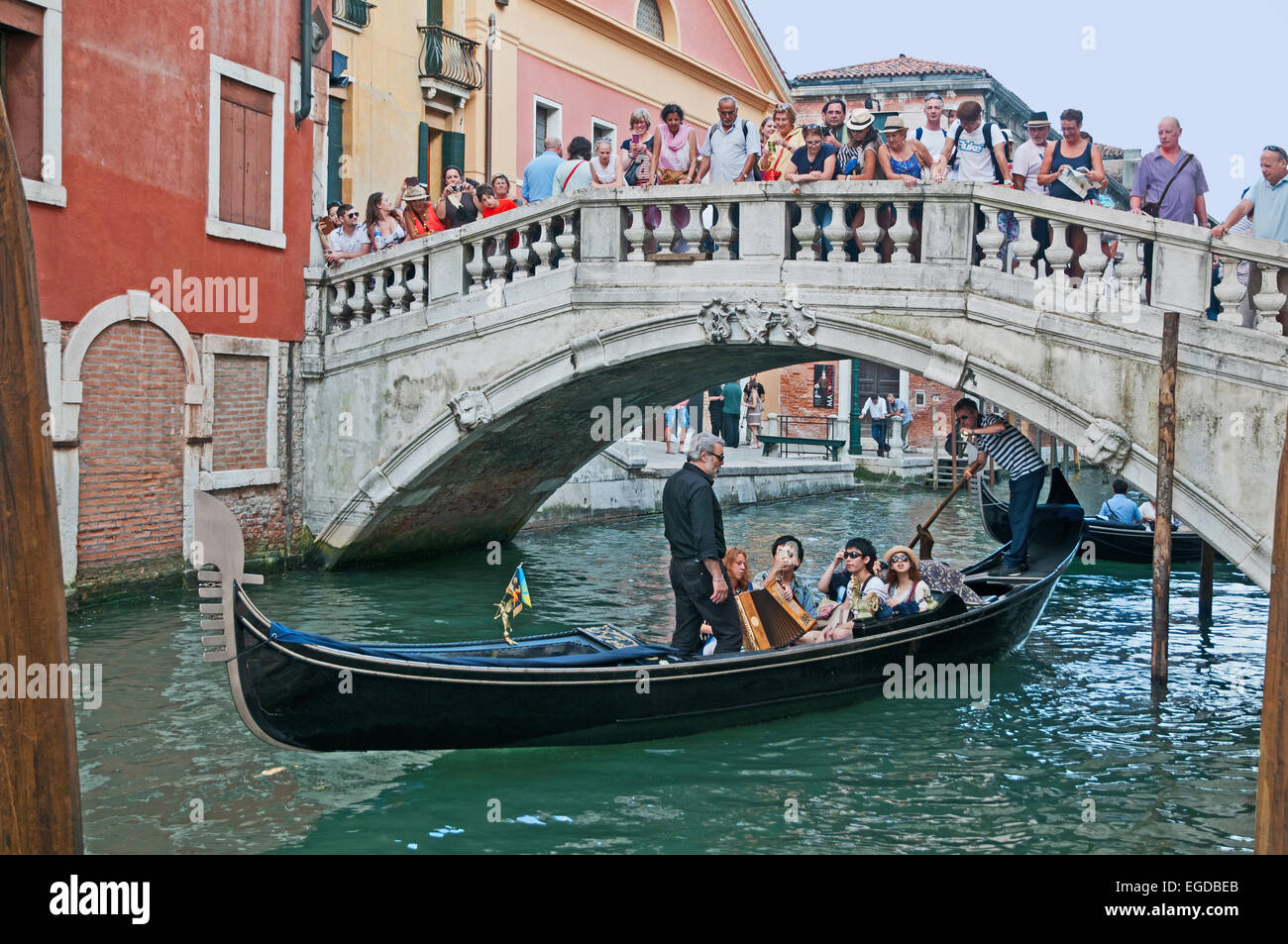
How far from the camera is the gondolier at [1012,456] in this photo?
308 inches

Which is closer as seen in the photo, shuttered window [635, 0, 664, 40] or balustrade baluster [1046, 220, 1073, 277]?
balustrade baluster [1046, 220, 1073, 277]

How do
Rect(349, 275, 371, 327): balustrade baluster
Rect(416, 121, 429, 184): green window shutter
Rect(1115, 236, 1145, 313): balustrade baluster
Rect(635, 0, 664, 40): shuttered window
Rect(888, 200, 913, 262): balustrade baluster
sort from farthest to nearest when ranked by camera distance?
Rect(635, 0, 664, 40): shuttered window
Rect(416, 121, 429, 184): green window shutter
Rect(349, 275, 371, 327): balustrade baluster
Rect(888, 200, 913, 262): balustrade baluster
Rect(1115, 236, 1145, 313): balustrade baluster

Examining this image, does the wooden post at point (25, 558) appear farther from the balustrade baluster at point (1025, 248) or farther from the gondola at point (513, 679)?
the balustrade baluster at point (1025, 248)

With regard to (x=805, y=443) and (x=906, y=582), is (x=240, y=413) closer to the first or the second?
(x=906, y=582)

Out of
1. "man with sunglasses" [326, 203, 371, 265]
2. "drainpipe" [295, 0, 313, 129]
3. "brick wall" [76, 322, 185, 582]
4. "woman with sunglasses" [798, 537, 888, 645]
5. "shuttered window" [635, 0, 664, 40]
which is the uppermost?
"shuttered window" [635, 0, 664, 40]

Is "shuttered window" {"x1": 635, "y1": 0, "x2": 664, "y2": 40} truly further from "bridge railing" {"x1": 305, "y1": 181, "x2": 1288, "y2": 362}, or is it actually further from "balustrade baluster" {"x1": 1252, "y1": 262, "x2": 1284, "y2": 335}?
"balustrade baluster" {"x1": 1252, "y1": 262, "x2": 1284, "y2": 335}

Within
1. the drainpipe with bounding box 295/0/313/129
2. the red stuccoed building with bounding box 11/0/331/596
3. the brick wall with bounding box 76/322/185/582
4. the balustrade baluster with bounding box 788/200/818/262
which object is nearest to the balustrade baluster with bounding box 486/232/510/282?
the red stuccoed building with bounding box 11/0/331/596

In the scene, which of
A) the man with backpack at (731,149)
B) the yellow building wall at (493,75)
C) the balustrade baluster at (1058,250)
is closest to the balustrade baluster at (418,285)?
the man with backpack at (731,149)

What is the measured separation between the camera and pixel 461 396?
29.7 feet

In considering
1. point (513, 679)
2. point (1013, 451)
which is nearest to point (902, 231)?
point (1013, 451)

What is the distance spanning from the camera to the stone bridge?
6.47 meters

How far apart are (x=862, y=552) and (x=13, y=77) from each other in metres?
5.36
